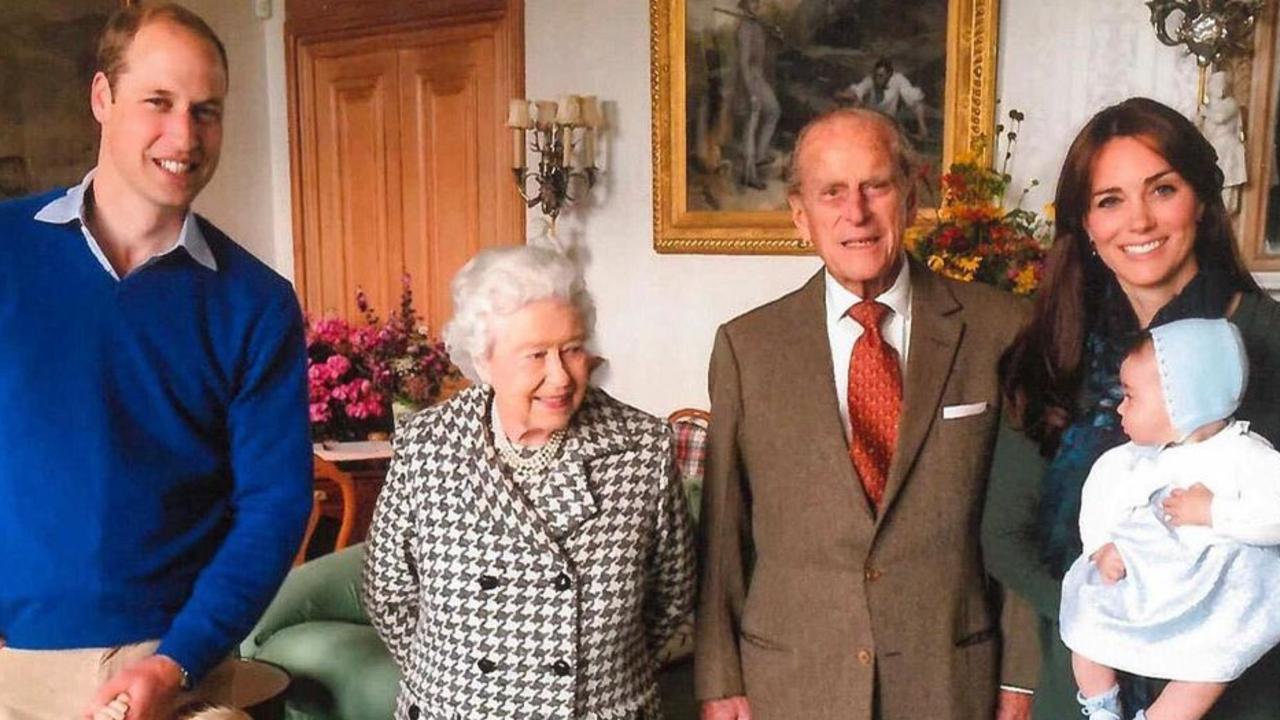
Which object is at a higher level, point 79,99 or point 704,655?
point 79,99

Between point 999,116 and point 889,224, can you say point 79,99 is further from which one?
point 889,224

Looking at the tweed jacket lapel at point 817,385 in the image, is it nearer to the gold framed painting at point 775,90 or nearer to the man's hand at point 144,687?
the man's hand at point 144,687

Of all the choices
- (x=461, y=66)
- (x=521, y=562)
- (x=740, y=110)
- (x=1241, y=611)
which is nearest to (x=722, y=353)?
(x=521, y=562)

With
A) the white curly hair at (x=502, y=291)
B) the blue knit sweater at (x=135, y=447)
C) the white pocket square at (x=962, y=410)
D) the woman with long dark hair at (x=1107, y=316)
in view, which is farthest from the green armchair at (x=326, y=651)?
the woman with long dark hair at (x=1107, y=316)

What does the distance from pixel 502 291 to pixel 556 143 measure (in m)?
2.97

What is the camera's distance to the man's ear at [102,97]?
1.48 meters

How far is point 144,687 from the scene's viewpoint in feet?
4.84

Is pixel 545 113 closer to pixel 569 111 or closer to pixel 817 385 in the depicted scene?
pixel 569 111

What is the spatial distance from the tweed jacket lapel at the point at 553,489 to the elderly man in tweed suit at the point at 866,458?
0.64 feet

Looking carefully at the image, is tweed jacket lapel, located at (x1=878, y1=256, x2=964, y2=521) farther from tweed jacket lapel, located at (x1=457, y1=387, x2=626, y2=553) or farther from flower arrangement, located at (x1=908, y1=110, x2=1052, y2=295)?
flower arrangement, located at (x1=908, y1=110, x2=1052, y2=295)

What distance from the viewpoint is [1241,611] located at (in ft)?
3.56

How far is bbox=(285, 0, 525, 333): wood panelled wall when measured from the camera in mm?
4844

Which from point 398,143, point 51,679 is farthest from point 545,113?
point 51,679

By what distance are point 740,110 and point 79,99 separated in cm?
261
